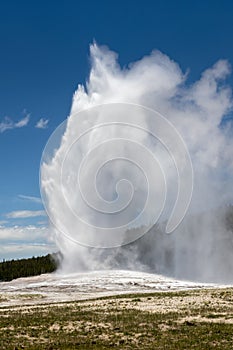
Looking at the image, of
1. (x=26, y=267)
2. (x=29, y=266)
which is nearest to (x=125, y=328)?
(x=26, y=267)

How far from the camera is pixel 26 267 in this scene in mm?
153000

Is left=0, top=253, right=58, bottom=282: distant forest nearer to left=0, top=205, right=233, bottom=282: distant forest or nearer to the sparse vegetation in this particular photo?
left=0, top=205, right=233, bottom=282: distant forest

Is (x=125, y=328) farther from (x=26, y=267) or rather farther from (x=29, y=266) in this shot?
(x=29, y=266)

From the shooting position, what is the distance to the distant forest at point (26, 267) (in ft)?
475

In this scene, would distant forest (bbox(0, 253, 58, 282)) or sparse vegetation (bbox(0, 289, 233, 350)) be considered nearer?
sparse vegetation (bbox(0, 289, 233, 350))

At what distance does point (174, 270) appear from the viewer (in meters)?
108

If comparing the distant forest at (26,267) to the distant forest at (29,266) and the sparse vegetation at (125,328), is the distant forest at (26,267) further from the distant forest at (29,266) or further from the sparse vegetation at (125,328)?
the sparse vegetation at (125,328)

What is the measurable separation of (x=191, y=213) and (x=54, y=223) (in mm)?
45976

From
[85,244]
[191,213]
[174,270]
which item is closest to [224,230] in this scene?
[191,213]

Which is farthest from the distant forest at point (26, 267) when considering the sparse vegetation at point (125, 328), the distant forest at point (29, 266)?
the sparse vegetation at point (125, 328)

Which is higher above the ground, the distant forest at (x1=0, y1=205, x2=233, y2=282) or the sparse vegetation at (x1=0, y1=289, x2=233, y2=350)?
the distant forest at (x1=0, y1=205, x2=233, y2=282)

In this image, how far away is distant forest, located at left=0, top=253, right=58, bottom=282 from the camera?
145 m

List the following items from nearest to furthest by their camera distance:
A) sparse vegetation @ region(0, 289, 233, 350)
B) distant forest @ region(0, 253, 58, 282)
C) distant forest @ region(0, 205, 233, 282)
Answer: sparse vegetation @ region(0, 289, 233, 350), distant forest @ region(0, 205, 233, 282), distant forest @ region(0, 253, 58, 282)

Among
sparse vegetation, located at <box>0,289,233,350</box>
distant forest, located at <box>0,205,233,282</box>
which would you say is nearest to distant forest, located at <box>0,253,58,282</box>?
distant forest, located at <box>0,205,233,282</box>
